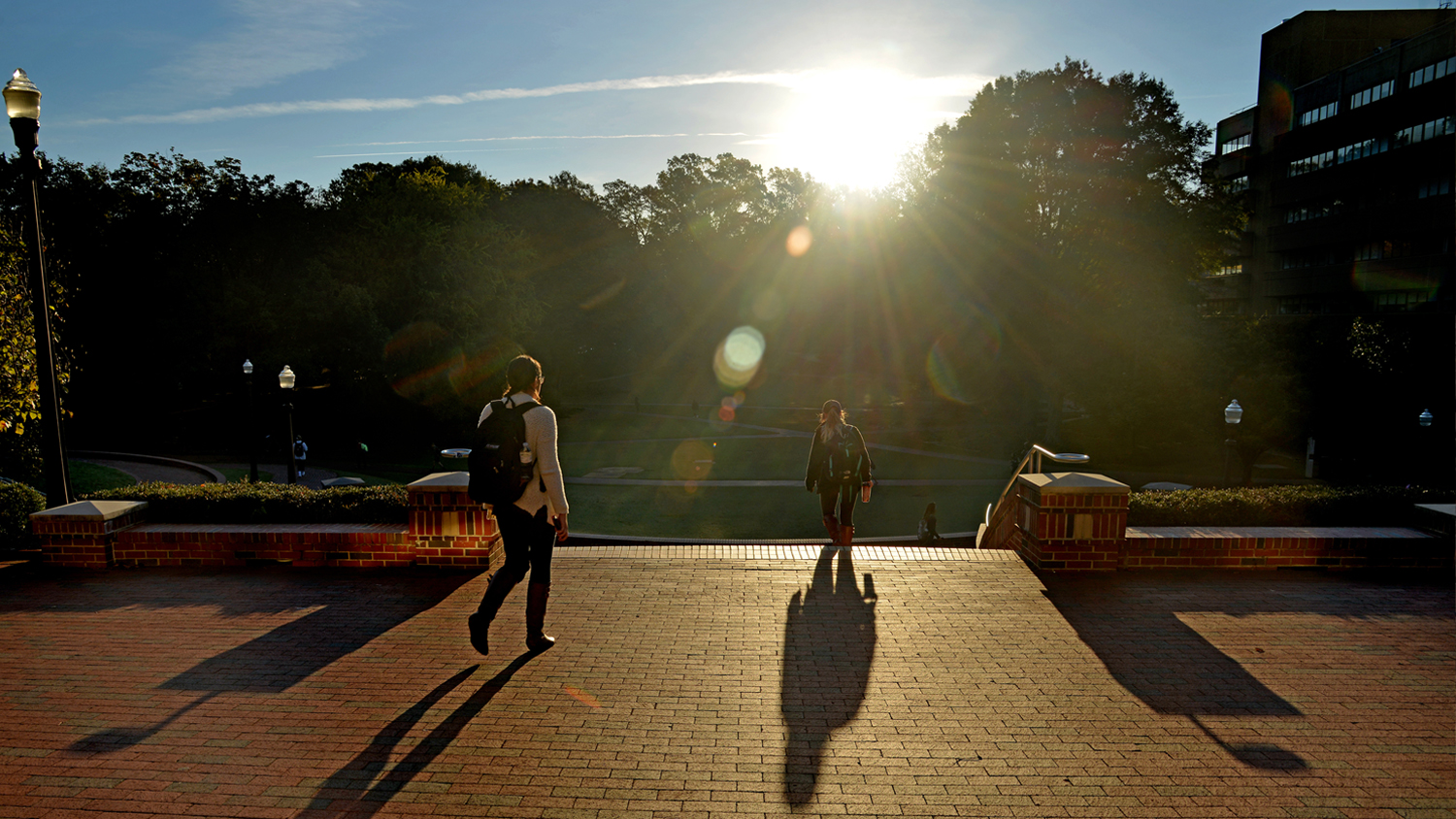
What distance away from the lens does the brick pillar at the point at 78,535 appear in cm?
667

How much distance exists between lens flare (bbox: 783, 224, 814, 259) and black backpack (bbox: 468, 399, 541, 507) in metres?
49.3

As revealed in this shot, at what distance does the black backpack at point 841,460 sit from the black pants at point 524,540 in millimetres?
3520

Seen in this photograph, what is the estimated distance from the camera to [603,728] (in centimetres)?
399

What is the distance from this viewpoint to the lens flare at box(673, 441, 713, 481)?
79.2 ft

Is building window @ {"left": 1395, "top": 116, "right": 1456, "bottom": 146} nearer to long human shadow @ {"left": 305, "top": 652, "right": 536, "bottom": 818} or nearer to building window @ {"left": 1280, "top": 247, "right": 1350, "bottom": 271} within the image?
building window @ {"left": 1280, "top": 247, "right": 1350, "bottom": 271}

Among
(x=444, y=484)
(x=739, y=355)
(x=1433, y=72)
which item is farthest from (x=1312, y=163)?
(x=444, y=484)

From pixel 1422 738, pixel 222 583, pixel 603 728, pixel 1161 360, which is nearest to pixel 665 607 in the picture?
pixel 603 728

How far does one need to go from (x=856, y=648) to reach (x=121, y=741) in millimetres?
3900

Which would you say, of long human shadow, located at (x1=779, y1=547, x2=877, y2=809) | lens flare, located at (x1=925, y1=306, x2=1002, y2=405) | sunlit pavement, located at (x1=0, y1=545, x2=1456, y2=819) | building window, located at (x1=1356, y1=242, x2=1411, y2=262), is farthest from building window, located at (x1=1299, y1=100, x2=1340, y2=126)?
long human shadow, located at (x1=779, y1=547, x2=877, y2=809)

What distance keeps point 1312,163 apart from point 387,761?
65939mm

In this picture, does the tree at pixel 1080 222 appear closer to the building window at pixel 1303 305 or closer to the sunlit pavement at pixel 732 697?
the sunlit pavement at pixel 732 697

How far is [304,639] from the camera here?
202 inches

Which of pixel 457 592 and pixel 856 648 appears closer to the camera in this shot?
pixel 856 648

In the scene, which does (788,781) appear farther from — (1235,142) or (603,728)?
(1235,142)
